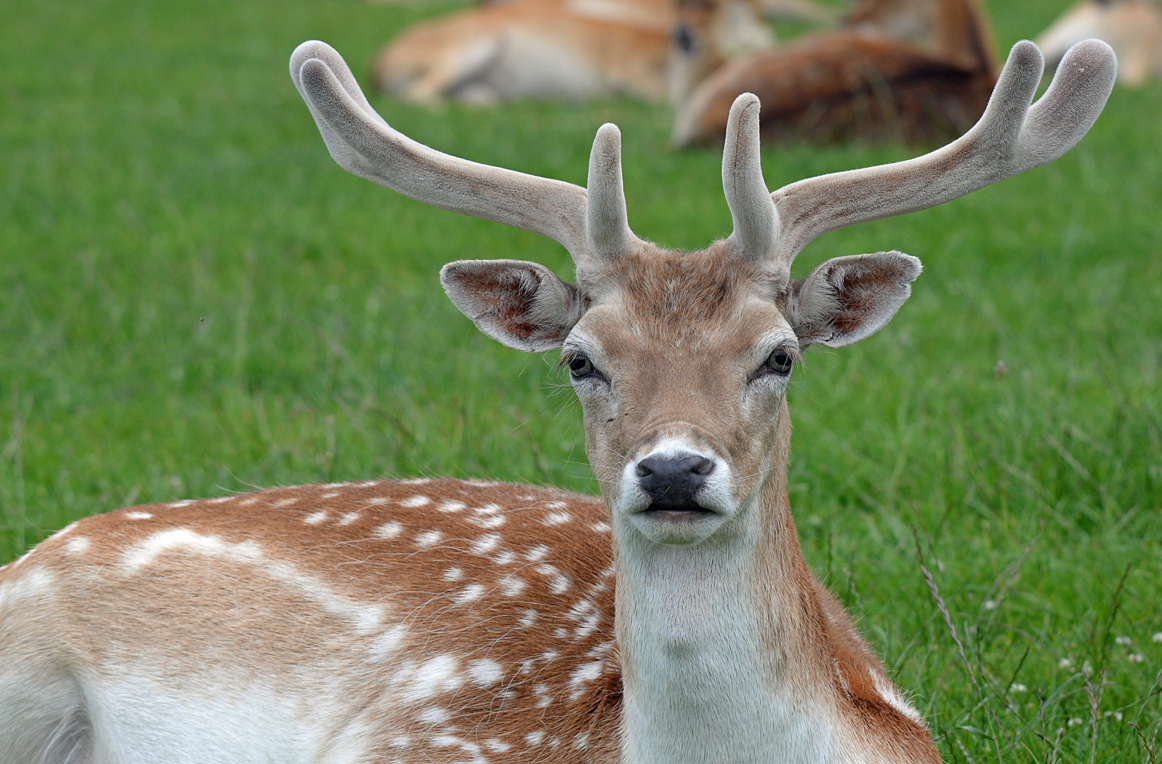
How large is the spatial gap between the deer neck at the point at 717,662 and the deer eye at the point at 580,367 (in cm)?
33

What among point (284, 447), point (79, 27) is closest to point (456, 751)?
point (284, 447)

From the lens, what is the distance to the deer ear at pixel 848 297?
2852mm

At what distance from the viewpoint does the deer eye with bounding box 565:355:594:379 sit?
2.78m

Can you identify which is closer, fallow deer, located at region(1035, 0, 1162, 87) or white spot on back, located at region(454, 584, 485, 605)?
white spot on back, located at region(454, 584, 485, 605)

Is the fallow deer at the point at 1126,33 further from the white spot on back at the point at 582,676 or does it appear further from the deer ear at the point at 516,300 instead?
the white spot on back at the point at 582,676

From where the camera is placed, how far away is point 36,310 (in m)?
6.29

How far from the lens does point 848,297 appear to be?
292 centimetres

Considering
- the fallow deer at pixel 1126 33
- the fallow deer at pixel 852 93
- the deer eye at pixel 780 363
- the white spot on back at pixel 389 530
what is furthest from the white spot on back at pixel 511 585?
the fallow deer at pixel 1126 33

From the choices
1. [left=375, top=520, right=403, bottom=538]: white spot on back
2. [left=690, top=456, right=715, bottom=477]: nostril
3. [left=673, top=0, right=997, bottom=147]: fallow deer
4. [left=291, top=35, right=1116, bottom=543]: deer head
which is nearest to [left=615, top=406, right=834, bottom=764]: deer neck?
[left=291, top=35, right=1116, bottom=543]: deer head

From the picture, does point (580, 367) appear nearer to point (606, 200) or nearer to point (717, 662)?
point (606, 200)

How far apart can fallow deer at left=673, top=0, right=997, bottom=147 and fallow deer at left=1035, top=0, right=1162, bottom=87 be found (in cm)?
428

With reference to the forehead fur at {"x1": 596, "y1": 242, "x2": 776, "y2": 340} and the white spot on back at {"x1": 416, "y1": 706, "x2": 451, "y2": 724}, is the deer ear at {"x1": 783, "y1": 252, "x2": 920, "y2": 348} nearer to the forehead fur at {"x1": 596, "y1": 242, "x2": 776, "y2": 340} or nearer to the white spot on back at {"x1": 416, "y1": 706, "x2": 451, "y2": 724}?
the forehead fur at {"x1": 596, "y1": 242, "x2": 776, "y2": 340}

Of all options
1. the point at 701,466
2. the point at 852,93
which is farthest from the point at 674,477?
the point at 852,93

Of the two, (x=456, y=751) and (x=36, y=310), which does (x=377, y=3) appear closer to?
(x=36, y=310)
